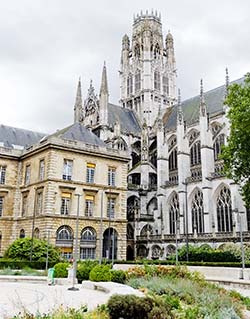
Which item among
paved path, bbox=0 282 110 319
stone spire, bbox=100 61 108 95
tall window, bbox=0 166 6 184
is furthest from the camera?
stone spire, bbox=100 61 108 95

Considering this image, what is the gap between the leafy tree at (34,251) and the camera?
85.9ft

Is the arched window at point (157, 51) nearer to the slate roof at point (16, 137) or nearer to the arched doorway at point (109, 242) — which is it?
the slate roof at point (16, 137)

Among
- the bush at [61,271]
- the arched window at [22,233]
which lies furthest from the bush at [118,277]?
the arched window at [22,233]

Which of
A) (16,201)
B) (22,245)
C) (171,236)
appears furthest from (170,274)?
(171,236)

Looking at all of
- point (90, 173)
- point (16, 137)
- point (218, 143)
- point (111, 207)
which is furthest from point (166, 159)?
point (16, 137)

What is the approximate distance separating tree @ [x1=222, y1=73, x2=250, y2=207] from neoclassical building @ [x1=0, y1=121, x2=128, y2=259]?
41.1 ft

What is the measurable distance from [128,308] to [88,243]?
80.9ft

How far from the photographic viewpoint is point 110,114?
56.2 m

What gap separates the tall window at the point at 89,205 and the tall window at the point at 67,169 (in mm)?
2380

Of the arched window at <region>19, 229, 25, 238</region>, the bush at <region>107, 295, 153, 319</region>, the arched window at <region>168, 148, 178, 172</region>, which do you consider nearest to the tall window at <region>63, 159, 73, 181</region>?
the arched window at <region>19, 229, 25, 238</region>

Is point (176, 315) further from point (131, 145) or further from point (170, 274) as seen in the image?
point (131, 145)

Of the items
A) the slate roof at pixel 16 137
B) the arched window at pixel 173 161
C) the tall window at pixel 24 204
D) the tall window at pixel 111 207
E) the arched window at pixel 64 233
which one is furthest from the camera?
the arched window at pixel 173 161

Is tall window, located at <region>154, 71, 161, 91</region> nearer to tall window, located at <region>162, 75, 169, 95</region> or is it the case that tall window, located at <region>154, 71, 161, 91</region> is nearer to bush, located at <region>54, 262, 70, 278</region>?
tall window, located at <region>162, 75, 169, 95</region>

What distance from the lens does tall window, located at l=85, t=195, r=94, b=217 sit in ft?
104
